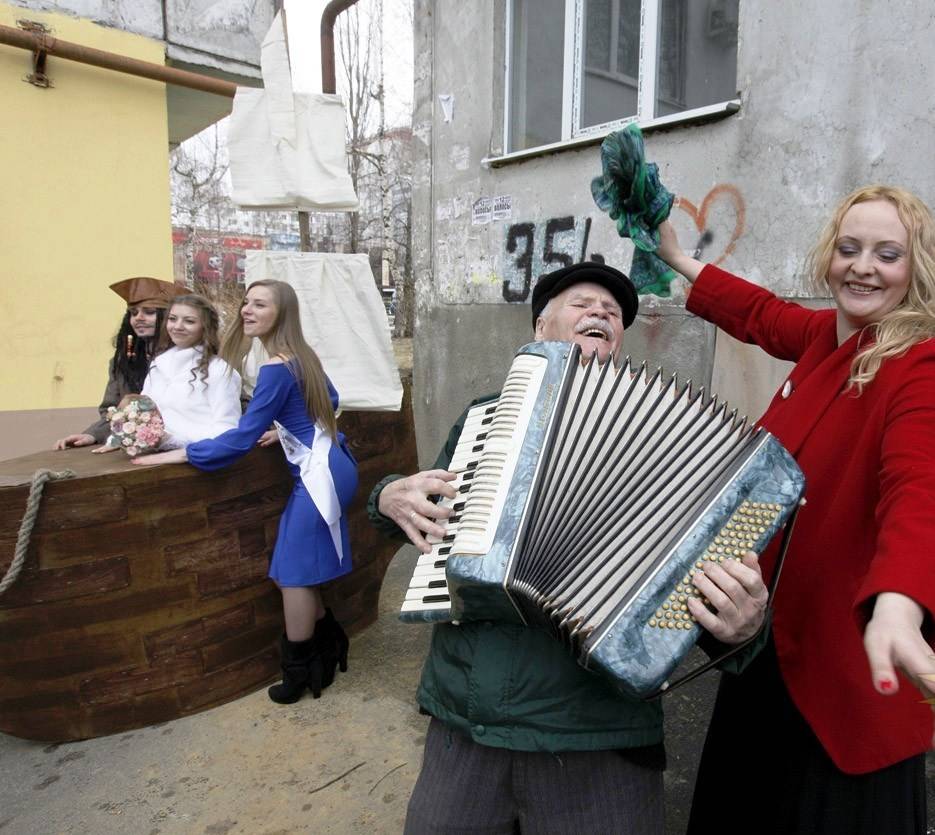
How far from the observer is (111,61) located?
190 inches

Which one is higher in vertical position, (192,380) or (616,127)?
(616,127)

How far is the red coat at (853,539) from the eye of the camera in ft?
3.15

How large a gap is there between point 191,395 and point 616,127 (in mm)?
2843

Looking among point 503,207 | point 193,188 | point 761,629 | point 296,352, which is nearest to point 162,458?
point 296,352

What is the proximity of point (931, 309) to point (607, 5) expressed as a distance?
378cm

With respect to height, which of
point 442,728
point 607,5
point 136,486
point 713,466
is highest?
point 607,5

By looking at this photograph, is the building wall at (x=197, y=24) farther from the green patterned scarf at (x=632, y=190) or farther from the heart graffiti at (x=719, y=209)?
the green patterned scarf at (x=632, y=190)

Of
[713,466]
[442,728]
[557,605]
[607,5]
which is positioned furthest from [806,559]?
[607,5]

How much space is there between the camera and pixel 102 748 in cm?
241

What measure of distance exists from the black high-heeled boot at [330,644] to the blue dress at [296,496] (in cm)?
26

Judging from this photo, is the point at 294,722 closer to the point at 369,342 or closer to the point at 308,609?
the point at 308,609

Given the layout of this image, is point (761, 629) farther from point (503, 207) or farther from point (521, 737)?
point (503, 207)

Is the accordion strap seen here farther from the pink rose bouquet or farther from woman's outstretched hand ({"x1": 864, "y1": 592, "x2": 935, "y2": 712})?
the pink rose bouquet

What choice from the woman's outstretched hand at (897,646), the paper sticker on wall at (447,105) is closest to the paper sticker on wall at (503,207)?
the paper sticker on wall at (447,105)
